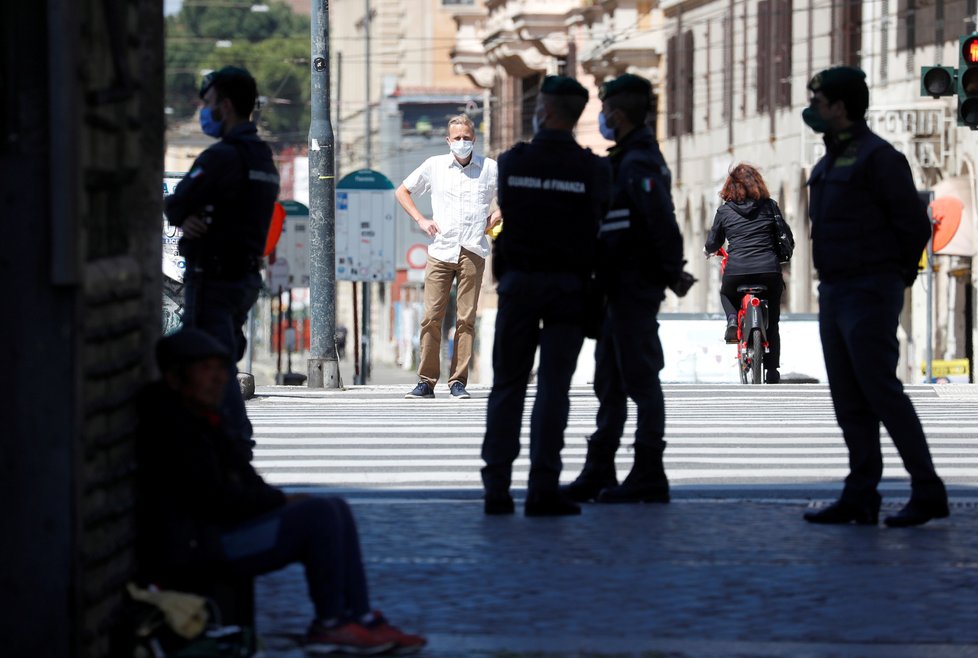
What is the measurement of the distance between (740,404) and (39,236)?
11.6 metres

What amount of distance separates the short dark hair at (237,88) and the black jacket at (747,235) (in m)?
8.48

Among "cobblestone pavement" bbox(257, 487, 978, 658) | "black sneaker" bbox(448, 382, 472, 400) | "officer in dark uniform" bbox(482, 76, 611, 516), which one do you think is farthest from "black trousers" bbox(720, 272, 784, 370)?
"officer in dark uniform" bbox(482, 76, 611, 516)

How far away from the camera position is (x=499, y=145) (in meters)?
69.4

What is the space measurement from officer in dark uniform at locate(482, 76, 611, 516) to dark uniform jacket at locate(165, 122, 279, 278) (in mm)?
1006

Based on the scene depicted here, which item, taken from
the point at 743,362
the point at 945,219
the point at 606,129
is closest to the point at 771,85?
the point at 945,219

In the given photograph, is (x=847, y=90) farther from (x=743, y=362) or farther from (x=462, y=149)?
(x=743, y=362)

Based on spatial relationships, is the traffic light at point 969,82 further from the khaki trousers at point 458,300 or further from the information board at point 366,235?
the information board at point 366,235

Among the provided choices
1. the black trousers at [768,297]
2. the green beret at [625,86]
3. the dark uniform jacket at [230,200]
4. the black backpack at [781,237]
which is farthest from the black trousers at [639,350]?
the black trousers at [768,297]

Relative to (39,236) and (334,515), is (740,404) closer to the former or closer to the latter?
(334,515)

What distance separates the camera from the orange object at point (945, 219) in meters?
31.8

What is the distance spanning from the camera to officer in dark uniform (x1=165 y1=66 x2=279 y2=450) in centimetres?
956

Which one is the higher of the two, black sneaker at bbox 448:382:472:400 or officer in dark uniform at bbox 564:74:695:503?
officer in dark uniform at bbox 564:74:695:503

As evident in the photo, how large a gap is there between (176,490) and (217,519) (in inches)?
6.2

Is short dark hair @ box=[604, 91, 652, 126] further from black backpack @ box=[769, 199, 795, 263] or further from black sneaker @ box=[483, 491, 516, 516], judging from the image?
black backpack @ box=[769, 199, 795, 263]
